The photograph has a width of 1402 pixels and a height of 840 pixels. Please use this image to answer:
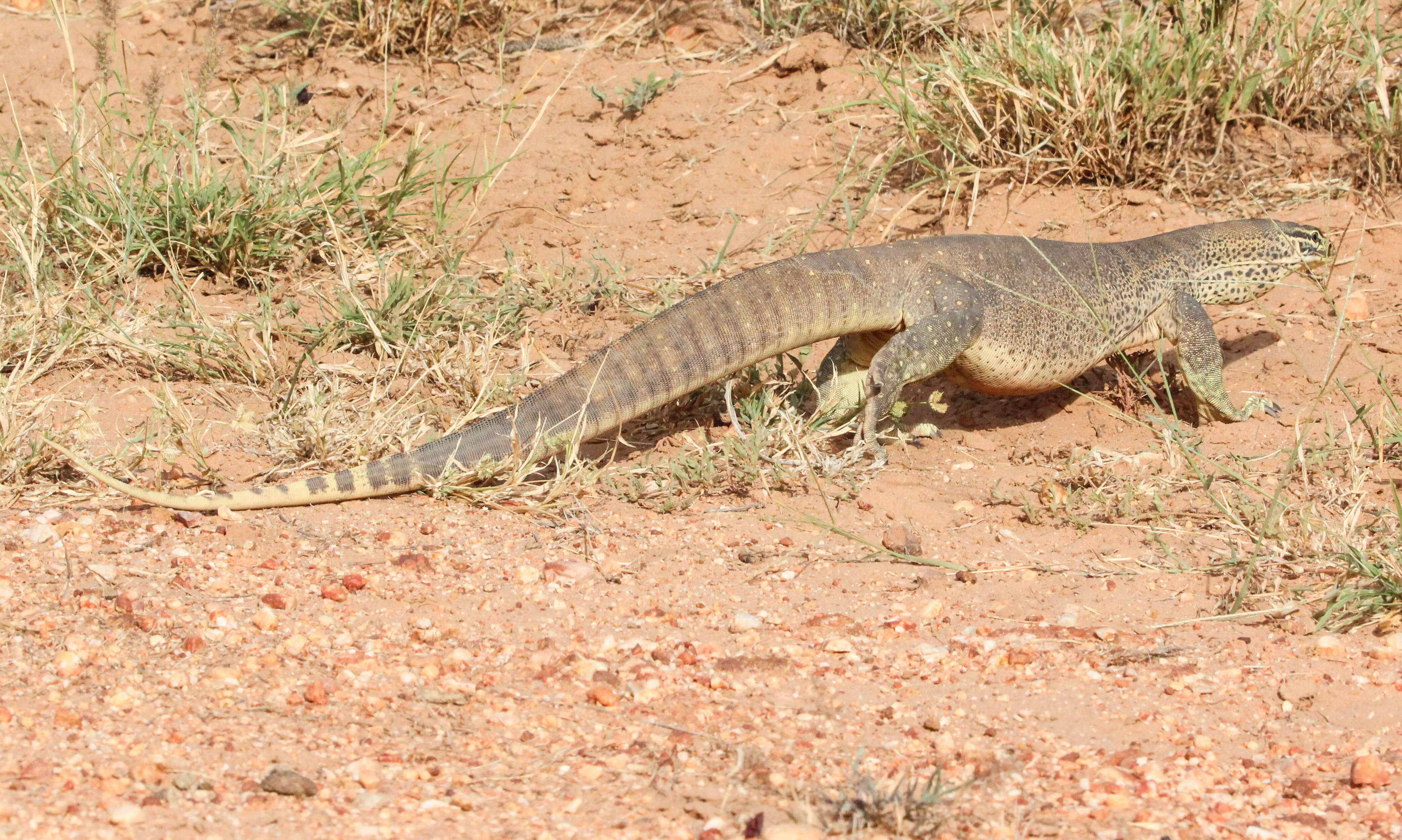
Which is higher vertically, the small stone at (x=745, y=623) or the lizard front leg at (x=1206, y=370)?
the small stone at (x=745, y=623)

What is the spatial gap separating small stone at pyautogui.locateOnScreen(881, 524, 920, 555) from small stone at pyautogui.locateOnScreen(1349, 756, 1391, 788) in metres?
1.68

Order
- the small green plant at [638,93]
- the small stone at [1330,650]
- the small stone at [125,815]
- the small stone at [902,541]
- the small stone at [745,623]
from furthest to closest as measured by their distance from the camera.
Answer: the small green plant at [638,93] → the small stone at [902,541] → the small stone at [745,623] → the small stone at [1330,650] → the small stone at [125,815]

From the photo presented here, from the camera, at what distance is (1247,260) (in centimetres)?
640

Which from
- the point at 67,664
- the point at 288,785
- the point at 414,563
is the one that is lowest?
the point at 414,563

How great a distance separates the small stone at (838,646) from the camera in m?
3.72

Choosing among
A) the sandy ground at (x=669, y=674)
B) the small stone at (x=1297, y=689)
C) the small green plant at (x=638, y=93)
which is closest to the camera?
the sandy ground at (x=669, y=674)

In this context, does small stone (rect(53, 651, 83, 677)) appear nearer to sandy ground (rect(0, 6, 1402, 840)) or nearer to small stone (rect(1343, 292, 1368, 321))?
sandy ground (rect(0, 6, 1402, 840))

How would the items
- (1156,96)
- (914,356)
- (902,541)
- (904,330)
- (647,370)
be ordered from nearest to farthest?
(902,541) → (647,370) → (914,356) → (904,330) → (1156,96)

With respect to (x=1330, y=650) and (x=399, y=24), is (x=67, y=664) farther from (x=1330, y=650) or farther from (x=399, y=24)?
(x=399, y=24)

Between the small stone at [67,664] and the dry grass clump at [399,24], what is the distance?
18.9 ft

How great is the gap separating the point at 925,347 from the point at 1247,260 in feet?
6.85

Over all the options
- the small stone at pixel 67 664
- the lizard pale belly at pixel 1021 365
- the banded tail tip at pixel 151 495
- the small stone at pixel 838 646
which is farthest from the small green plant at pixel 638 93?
the small stone at pixel 67 664

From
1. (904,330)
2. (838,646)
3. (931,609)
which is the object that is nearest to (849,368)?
(904,330)

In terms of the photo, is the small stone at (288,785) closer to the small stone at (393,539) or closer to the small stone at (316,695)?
the small stone at (316,695)
